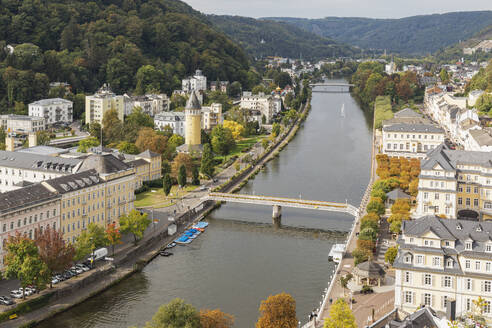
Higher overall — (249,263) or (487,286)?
(487,286)

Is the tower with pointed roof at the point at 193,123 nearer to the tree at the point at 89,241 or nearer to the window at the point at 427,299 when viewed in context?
the tree at the point at 89,241

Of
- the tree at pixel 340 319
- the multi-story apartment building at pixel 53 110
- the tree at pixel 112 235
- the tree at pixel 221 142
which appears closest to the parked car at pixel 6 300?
the tree at pixel 112 235

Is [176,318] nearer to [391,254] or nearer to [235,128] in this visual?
[391,254]

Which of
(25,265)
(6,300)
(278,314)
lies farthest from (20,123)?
(278,314)

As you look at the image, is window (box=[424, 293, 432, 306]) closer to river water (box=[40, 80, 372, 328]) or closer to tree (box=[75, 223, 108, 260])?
river water (box=[40, 80, 372, 328])

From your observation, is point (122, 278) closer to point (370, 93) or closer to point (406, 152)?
point (406, 152)

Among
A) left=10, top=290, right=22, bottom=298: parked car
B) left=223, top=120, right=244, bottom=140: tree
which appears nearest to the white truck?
left=10, top=290, right=22, bottom=298: parked car
